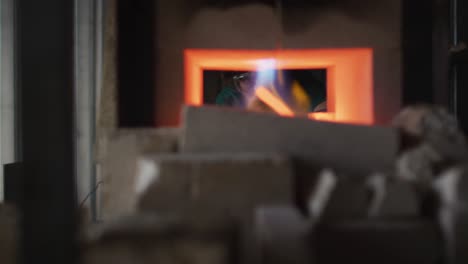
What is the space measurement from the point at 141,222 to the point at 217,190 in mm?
403

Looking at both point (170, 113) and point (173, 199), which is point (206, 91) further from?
point (173, 199)

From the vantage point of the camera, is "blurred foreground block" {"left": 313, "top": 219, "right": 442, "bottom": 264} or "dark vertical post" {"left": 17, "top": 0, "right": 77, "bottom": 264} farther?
"blurred foreground block" {"left": 313, "top": 219, "right": 442, "bottom": 264}

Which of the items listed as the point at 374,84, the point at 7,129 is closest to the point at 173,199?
the point at 374,84

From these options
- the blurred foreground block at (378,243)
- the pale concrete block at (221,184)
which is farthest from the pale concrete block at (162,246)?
the blurred foreground block at (378,243)

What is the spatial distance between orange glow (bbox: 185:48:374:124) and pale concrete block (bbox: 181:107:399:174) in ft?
3.14

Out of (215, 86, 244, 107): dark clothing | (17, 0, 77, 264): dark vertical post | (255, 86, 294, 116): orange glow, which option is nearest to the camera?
(17, 0, 77, 264): dark vertical post

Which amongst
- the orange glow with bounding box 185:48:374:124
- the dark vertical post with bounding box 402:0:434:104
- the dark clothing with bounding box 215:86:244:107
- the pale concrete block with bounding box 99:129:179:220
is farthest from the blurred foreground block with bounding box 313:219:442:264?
the dark clothing with bounding box 215:86:244:107

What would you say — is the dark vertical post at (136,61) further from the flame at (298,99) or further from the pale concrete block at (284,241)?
the pale concrete block at (284,241)

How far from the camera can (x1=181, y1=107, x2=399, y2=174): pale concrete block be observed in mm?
2670

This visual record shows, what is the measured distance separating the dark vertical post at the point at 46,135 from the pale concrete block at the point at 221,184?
47 centimetres

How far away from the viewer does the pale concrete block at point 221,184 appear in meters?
2.30

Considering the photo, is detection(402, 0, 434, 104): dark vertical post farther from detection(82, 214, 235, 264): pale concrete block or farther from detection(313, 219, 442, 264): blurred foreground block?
detection(82, 214, 235, 264): pale concrete block

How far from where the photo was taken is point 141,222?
207 cm

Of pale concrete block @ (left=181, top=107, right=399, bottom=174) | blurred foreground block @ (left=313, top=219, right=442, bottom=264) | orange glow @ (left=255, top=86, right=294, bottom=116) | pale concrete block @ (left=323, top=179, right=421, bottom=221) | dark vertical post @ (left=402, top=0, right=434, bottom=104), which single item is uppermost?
dark vertical post @ (left=402, top=0, right=434, bottom=104)
